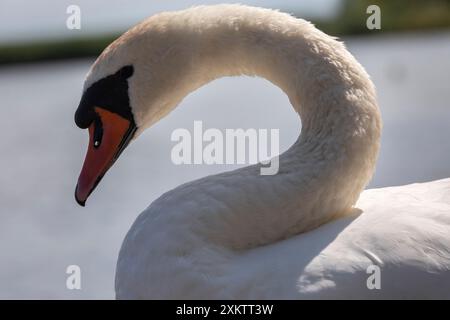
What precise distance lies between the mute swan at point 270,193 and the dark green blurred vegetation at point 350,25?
8.00 meters

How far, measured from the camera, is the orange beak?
262 centimetres

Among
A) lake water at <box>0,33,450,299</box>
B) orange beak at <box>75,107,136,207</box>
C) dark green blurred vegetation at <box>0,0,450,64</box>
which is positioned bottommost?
lake water at <box>0,33,450,299</box>

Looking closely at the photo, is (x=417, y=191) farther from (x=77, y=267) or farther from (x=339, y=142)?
(x=77, y=267)

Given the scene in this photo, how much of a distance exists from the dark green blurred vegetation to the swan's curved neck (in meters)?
8.00

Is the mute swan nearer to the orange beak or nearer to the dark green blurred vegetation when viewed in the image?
the orange beak

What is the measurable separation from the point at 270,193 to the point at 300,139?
17cm

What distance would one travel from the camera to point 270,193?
2.48 m

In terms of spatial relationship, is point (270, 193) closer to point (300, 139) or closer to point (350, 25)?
point (300, 139)

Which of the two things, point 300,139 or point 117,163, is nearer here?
point 300,139

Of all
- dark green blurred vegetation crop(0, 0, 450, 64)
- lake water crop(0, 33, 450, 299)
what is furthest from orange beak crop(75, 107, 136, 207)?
dark green blurred vegetation crop(0, 0, 450, 64)

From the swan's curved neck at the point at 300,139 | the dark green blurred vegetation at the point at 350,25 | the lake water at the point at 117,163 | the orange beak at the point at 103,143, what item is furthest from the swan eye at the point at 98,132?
the dark green blurred vegetation at the point at 350,25

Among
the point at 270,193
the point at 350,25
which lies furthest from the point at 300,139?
the point at 350,25

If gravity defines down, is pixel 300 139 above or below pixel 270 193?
above

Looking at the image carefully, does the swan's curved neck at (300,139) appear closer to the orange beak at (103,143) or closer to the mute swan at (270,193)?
the mute swan at (270,193)
